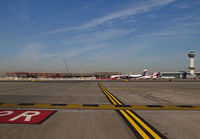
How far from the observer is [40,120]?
639 cm

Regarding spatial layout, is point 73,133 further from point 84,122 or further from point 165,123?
point 165,123

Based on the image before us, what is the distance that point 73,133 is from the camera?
4.99m

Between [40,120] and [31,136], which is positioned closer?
[31,136]

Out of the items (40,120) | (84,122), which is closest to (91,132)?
(84,122)

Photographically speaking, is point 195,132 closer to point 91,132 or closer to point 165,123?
point 165,123

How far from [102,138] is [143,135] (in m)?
1.25

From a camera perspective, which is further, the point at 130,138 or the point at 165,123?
the point at 165,123

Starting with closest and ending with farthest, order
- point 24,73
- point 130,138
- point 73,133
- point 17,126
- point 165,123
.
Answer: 1. point 130,138
2. point 73,133
3. point 17,126
4. point 165,123
5. point 24,73

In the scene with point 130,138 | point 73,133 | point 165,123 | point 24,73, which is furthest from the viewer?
point 24,73

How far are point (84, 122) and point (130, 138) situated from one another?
222cm

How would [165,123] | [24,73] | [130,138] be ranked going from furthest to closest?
[24,73] → [165,123] → [130,138]

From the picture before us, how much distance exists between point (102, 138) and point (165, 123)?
2.86 m

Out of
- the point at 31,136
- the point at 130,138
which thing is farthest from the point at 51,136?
the point at 130,138

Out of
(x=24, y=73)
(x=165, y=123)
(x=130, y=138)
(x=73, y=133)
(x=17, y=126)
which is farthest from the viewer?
(x=24, y=73)
